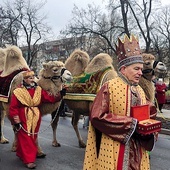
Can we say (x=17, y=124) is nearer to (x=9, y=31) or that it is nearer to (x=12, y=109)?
(x=12, y=109)

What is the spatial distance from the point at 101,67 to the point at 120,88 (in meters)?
3.57

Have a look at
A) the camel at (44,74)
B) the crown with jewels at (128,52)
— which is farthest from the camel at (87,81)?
the crown with jewels at (128,52)

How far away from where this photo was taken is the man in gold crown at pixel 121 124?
117 inches

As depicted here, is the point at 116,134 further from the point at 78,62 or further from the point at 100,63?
the point at 78,62

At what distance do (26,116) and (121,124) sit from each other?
3292 millimetres

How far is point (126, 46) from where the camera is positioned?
3281 millimetres

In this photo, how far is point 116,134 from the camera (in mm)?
2969

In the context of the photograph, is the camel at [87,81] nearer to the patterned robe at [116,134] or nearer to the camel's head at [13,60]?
the camel's head at [13,60]

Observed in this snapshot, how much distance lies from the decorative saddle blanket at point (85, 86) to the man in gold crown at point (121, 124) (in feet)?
10.5

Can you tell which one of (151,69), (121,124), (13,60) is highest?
(13,60)

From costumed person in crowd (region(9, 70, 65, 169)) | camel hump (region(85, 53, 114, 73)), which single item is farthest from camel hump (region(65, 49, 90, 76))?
costumed person in crowd (region(9, 70, 65, 169))

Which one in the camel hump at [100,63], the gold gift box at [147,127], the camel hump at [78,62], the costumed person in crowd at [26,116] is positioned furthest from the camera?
the camel hump at [78,62]

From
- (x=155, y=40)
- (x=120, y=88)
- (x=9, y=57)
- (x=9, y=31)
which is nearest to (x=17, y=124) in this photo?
(x=9, y=57)

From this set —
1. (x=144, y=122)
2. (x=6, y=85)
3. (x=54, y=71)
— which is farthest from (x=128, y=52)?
(x=6, y=85)
